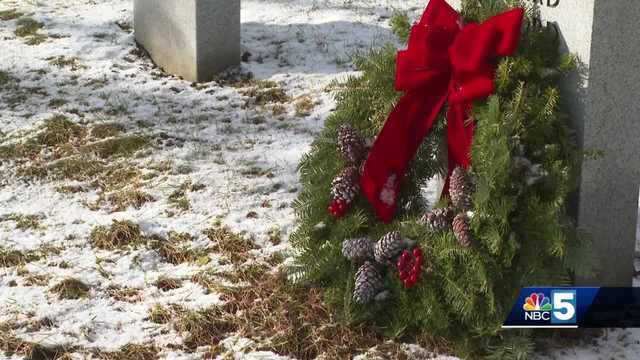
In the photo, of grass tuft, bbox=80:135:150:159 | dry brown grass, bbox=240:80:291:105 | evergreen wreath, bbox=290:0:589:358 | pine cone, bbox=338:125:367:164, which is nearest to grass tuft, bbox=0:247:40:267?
grass tuft, bbox=80:135:150:159

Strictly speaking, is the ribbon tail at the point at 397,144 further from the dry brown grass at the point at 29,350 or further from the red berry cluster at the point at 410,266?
Result: the dry brown grass at the point at 29,350

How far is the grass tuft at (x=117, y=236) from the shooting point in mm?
4727

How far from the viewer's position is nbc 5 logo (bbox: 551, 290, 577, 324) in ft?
11.7

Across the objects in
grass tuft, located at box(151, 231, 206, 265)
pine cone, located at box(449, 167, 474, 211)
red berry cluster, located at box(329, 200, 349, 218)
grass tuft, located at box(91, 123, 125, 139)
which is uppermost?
pine cone, located at box(449, 167, 474, 211)

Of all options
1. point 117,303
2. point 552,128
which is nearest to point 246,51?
point 117,303

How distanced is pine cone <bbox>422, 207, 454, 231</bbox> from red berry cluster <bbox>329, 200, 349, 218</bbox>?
39 cm

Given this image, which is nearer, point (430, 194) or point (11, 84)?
point (430, 194)

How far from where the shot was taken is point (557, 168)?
3.42 meters

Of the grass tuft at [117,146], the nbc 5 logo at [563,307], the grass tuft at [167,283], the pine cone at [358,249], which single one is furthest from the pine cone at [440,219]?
the grass tuft at [117,146]

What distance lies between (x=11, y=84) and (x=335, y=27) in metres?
2.65

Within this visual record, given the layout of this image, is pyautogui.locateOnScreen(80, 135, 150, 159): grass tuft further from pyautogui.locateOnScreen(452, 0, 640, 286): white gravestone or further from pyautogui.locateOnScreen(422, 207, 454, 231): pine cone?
pyautogui.locateOnScreen(452, 0, 640, 286): white gravestone

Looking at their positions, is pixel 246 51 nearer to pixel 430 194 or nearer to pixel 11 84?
pixel 11 84

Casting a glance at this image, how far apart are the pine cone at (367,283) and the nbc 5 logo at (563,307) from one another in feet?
2.21

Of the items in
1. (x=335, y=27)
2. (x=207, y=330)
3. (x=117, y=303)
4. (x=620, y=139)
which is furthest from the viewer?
(x=335, y=27)
